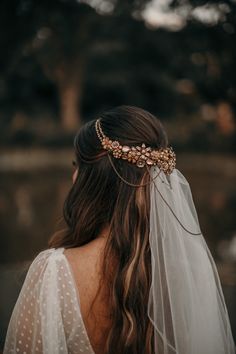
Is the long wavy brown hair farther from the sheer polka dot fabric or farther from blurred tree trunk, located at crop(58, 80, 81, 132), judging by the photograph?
blurred tree trunk, located at crop(58, 80, 81, 132)

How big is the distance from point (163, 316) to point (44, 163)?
24.4 metres

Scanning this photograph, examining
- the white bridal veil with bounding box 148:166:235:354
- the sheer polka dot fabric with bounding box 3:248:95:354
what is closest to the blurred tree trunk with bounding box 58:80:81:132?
the white bridal veil with bounding box 148:166:235:354

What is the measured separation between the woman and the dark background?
6507 millimetres

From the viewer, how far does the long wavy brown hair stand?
175 cm

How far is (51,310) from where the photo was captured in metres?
1.71

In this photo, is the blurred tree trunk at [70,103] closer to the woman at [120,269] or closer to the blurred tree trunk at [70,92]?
the blurred tree trunk at [70,92]

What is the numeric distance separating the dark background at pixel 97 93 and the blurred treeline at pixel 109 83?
0.06m

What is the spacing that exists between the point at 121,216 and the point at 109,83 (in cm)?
2836

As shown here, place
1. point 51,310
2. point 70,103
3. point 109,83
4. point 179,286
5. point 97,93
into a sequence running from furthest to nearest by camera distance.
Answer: point 97,93 → point 109,83 → point 70,103 → point 179,286 → point 51,310

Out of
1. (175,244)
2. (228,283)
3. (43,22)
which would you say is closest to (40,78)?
(43,22)

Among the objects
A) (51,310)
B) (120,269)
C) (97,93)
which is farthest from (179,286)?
(97,93)

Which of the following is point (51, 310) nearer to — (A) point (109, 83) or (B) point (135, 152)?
(B) point (135, 152)

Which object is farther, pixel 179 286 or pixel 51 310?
pixel 179 286

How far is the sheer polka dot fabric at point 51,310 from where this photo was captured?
5.59ft
